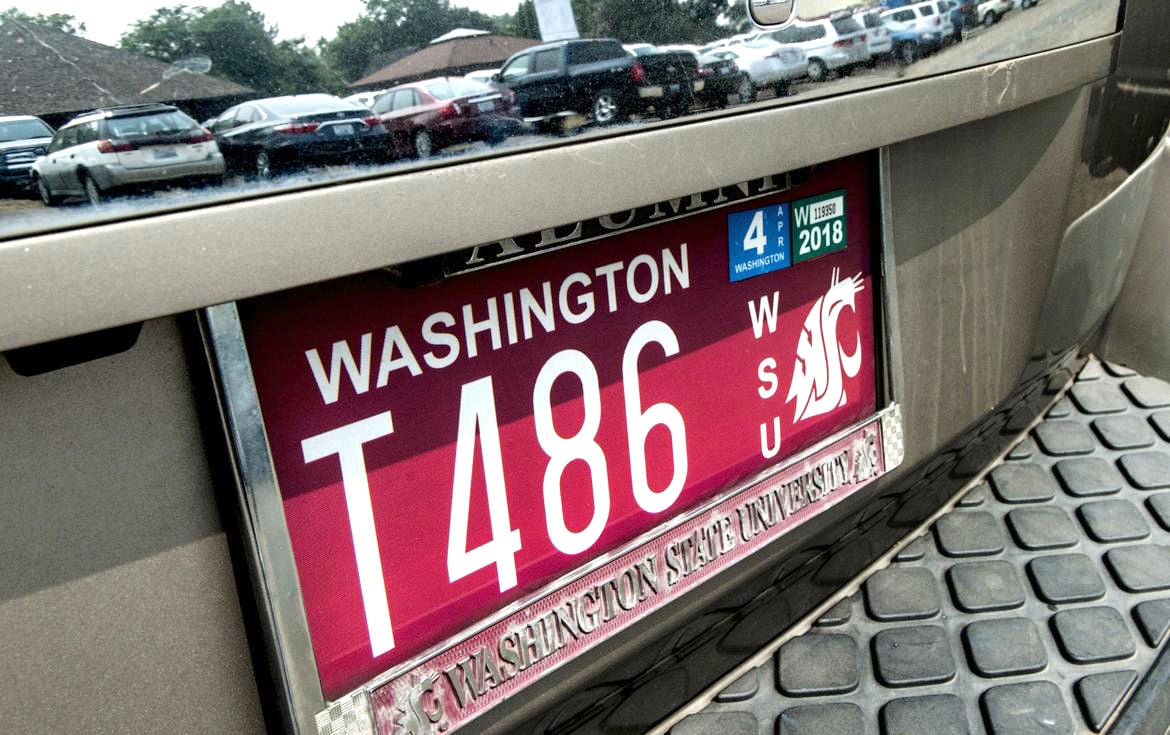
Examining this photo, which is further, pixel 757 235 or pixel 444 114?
pixel 757 235

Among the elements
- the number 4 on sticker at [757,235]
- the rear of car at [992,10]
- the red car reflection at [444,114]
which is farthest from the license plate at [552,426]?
the rear of car at [992,10]

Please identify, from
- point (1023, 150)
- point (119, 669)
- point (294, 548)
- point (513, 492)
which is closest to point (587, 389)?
point (513, 492)

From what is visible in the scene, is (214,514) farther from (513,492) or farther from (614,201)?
(614,201)

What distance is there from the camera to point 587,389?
103 cm

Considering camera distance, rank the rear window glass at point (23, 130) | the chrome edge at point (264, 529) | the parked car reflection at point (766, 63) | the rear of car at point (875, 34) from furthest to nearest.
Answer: the rear of car at point (875, 34), the parked car reflection at point (766, 63), the chrome edge at point (264, 529), the rear window glass at point (23, 130)

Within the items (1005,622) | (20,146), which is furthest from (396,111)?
(1005,622)

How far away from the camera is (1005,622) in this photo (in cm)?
145

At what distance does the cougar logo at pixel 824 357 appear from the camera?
127 centimetres

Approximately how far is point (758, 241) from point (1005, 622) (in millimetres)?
711

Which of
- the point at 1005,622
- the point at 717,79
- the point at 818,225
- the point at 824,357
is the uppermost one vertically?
the point at 717,79

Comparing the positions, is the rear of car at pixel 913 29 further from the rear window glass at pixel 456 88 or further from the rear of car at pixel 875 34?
the rear window glass at pixel 456 88

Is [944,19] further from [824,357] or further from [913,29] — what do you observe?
[824,357]

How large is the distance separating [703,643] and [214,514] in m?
0.68

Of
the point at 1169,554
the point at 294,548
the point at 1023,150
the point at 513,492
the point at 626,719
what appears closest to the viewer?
the point at 294,548
